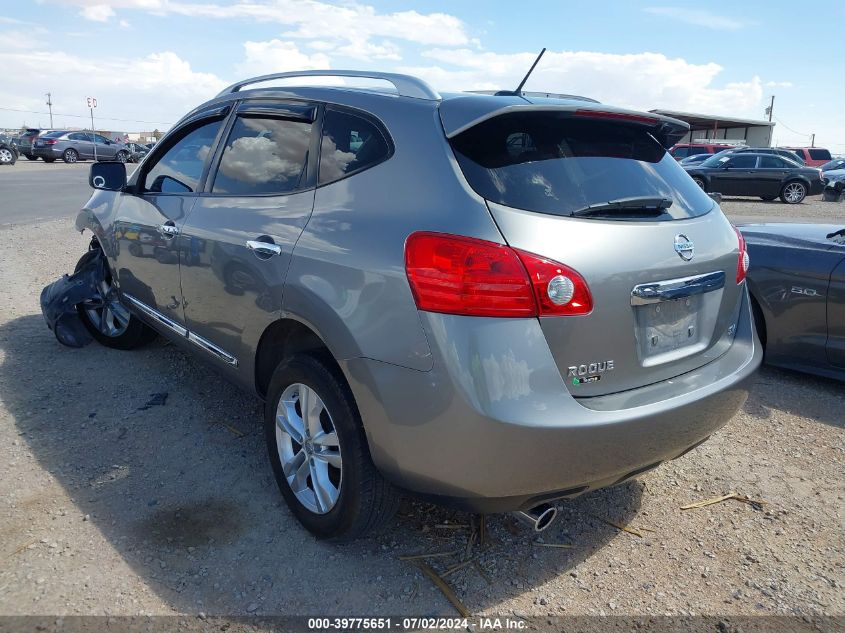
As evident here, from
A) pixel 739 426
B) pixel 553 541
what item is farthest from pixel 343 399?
pixel 739 426

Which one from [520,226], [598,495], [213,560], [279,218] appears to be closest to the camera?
[520,226]

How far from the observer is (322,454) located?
2.72 metres

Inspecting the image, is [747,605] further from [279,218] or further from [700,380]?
[279,218]

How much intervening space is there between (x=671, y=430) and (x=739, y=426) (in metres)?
1.92

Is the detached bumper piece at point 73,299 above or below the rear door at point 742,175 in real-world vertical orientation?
below

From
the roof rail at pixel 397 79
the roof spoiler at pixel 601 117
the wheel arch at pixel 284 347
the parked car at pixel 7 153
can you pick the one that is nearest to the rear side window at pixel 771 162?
the roof spoiler at pixel 601 117

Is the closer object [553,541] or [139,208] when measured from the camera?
[553,541]

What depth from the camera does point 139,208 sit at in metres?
4.16

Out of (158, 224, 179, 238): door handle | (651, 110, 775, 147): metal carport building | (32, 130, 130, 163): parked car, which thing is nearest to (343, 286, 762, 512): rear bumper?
(158, 224, 179, 238): door handle

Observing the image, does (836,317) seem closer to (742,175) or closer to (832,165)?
(742,175)

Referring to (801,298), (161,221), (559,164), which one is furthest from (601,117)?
(801,298)

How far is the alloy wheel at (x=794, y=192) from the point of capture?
20875 millimetres

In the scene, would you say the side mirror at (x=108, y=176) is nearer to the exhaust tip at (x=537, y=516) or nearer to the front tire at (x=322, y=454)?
the front tire at (x=322, y=454)

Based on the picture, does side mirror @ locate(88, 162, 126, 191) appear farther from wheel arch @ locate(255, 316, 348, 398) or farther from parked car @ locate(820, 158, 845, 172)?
parked car @ locate(820, 158, 845, 172)
